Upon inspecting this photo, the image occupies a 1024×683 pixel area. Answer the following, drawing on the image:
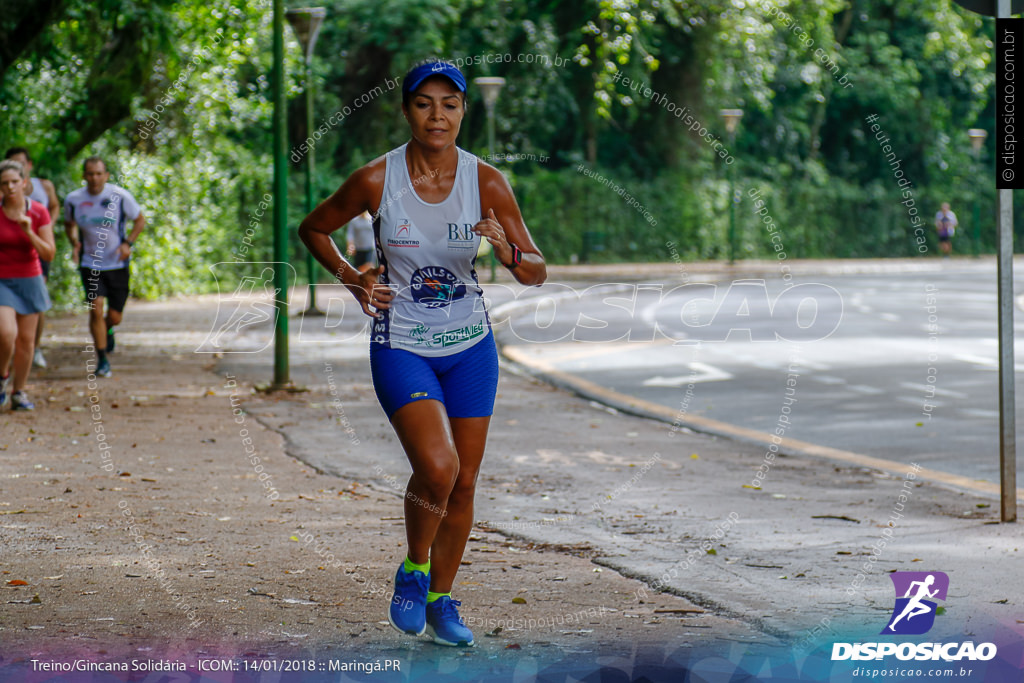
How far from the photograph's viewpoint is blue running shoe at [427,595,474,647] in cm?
446

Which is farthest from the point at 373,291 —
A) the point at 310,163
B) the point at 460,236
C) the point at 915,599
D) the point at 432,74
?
the point at 310,163

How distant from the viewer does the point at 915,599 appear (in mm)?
5008

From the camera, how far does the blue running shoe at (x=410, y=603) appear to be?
4473mm

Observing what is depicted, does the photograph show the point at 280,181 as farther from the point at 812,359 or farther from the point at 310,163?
the point at 310,163

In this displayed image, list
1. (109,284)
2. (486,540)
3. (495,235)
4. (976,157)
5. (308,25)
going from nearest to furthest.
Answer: (495,235)
(486,540)
(109,284)
(308,25)
(976,157)

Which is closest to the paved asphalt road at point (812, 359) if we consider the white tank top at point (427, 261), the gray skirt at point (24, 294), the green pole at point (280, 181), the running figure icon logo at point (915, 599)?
the running figure icon logo at point (915, 599)

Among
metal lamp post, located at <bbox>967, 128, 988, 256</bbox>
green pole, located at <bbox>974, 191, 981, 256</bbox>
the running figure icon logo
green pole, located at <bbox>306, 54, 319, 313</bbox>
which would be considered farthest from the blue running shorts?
green pole, located at <bbox>974, 191, 981, 256</bbox>

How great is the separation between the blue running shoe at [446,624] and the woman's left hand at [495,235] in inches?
44.3

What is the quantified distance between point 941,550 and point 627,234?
106ft

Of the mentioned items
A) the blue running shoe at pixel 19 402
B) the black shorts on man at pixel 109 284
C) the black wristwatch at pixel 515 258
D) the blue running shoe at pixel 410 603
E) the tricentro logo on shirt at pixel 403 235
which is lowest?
the blue running shoe at pixel 19 402

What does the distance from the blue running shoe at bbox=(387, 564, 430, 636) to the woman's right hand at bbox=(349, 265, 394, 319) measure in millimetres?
859

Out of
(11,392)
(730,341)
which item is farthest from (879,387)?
(11,392)

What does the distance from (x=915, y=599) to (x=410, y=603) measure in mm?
1820

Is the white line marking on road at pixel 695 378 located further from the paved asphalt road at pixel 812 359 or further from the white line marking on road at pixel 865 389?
the white line marking on road at pixel 865 389
